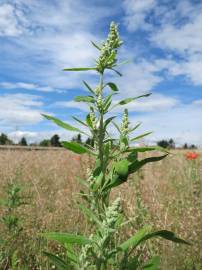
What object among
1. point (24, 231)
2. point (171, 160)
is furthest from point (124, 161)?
point (171, 160)

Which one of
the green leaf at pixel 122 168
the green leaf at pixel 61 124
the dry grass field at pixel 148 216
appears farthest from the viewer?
the dry grass field at pixel 148 216

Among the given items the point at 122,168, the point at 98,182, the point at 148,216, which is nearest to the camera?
the point at 122,168

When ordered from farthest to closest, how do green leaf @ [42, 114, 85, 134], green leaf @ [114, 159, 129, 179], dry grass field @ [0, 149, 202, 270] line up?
dry grass field @ [0, 149, 202, 270] < green leaf @ [42, 114, 85, 134] < green leaf @ [114, 159, 129, 179]

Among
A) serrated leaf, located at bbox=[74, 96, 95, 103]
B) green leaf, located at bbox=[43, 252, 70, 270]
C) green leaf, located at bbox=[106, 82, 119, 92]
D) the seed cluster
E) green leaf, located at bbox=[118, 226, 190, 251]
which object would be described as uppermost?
the seed cluster

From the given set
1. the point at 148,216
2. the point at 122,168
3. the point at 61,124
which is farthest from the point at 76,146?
the point at 148,216

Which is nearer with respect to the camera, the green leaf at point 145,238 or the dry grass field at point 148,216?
the green leaf at point 145,238

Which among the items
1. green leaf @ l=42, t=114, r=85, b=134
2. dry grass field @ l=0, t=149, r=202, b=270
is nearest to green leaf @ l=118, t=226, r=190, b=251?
dry grass field @ l=0, t=149, r=202, b=270

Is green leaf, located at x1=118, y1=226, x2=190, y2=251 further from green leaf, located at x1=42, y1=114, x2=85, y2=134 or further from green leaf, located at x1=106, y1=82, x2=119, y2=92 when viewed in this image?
green leaf, located at x1=106, y1=82, x2=119, y2=92

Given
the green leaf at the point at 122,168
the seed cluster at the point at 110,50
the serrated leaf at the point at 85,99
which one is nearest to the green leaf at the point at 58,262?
the green leaf at the point at 122,168

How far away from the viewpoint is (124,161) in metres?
1.61

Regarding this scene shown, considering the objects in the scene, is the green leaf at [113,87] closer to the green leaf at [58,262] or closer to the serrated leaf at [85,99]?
the serrated leaf at [85,99]

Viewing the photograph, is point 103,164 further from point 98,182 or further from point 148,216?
point 148,216

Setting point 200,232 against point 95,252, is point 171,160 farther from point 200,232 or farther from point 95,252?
point 95,252

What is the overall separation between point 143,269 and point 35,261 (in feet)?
5.73
